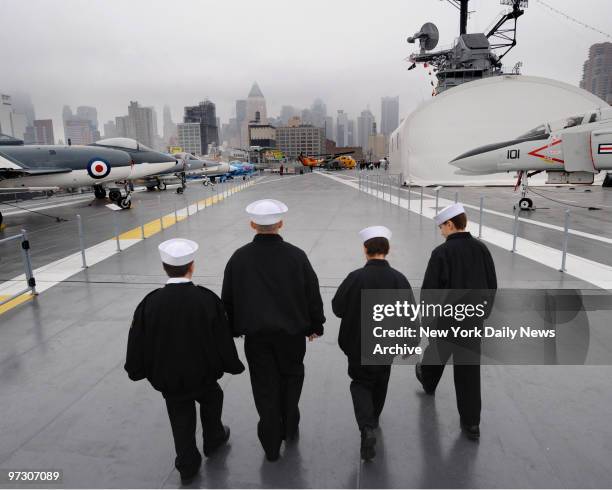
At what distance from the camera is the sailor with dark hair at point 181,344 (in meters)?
2.76

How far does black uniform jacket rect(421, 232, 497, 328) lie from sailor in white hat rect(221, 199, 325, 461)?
1.02 m

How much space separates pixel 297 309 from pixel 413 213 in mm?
13567

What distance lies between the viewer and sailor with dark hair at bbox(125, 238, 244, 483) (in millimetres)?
2758

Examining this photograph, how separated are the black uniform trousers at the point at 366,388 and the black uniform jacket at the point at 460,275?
2.47 ft

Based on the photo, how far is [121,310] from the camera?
6.34 metres

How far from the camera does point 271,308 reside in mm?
2980

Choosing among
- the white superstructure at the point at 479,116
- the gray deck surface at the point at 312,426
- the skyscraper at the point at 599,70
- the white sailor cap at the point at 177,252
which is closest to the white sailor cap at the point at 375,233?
the white sailor cap at the point at 177,252

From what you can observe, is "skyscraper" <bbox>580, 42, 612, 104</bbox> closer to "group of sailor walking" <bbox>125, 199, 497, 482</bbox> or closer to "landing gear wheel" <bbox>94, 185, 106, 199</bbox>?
"landing gear wheel" <bbox>94, 185, 106, 199</bbox>

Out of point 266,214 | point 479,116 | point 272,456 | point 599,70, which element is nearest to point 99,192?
point 266,214

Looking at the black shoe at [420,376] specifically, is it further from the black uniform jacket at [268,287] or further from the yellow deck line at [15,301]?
the yellow deck line at [15,301]

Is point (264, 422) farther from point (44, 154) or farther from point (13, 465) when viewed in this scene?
point (44, 154)

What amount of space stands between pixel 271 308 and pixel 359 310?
0.67m

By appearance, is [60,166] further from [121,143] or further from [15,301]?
[15,301]

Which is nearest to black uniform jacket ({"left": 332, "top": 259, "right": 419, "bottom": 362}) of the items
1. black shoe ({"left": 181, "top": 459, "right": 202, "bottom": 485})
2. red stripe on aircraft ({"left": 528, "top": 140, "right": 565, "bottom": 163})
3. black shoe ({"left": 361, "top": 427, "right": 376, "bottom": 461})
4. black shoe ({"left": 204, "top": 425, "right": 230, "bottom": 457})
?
black shoe ({"left": 361, "top": 427, "right": 376, "bottom": 461})
